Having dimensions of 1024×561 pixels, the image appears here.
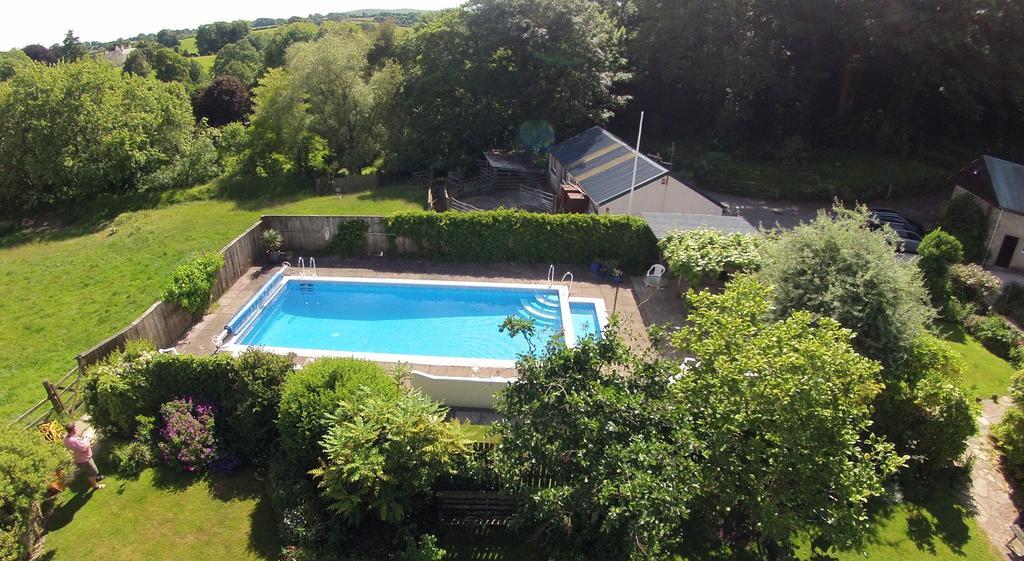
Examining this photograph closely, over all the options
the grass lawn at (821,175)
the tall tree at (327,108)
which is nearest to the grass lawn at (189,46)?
the tall tree at (327,108)

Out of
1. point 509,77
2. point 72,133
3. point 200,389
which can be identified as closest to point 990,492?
point 200,389

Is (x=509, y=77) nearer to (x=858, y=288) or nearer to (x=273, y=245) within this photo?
(x=273, y=245)

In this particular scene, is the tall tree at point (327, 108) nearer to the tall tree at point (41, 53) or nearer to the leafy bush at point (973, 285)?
the leafy bush at point (973, 285)

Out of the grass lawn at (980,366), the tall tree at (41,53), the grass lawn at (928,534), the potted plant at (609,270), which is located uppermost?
the tall tree at (41,53)

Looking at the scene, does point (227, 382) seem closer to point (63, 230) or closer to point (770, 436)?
point (770, 436)

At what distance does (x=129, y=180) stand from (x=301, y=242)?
16.8m

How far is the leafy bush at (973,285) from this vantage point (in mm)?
18719

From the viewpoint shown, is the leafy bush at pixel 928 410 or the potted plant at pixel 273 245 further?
the potted plant at pixel 273 245

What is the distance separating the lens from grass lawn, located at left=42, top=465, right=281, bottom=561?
10065 millimetres

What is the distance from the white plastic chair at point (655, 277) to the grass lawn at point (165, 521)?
13.5m

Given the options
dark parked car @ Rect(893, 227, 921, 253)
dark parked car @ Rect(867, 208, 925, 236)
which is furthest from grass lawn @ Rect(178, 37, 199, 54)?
dark parked car @ Rect(893, 227, 921, 253)

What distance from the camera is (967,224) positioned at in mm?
22500

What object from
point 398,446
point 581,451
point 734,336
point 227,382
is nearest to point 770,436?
point 734,336

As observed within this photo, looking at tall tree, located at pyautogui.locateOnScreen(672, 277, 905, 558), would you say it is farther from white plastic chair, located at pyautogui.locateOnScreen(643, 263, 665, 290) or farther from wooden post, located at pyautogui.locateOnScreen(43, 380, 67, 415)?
wooden post, located at pyautogui.locateOnScreen(43, 380, 67, 415)
